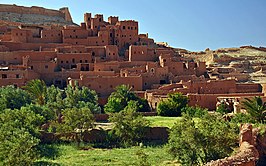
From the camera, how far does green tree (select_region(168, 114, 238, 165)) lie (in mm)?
15461

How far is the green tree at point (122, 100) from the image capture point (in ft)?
87.1

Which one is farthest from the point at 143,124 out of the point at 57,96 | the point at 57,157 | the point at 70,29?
the point at 70,29

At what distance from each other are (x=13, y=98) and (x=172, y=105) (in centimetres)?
961

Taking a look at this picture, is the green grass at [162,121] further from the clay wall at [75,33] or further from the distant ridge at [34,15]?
the distant ridge at [34,15]

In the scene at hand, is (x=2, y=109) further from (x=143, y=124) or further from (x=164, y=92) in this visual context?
(x=164, y=92)

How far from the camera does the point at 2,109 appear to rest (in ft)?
77.4

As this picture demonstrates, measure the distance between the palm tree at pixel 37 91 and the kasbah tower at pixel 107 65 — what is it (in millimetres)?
1921

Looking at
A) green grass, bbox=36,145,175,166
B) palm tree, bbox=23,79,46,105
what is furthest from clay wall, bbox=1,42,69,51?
green grass, bbox=36,145,175,166

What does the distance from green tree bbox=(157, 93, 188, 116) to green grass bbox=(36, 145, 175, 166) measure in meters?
5.55

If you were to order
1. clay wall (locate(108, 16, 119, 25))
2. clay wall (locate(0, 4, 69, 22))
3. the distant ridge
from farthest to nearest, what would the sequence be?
clay wall (locate(0, 4, 69, 22))
the distant ridge
clay wall (locate(108, 16, 119, 25))

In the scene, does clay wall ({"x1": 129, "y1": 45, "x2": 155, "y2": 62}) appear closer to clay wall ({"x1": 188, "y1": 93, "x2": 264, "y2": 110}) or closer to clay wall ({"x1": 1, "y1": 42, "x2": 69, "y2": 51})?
clay wall ({"x1": 1, "y1": 42, "x2": 69, "y2": 51})

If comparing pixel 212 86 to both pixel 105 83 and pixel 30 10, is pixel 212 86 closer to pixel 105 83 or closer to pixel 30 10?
pixel 105 83

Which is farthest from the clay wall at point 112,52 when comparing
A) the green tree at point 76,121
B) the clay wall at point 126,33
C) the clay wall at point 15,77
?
the green tree at point 76,121

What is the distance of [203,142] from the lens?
52.4ft
